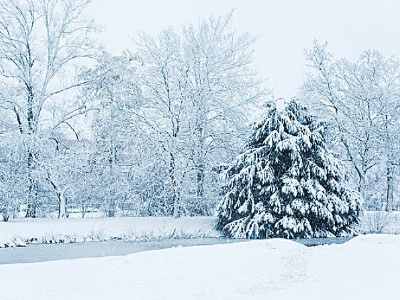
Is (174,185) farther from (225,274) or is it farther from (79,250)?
(225,274)

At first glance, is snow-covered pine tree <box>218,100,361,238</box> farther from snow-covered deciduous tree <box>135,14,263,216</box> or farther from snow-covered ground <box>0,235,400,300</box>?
snow-covered ground <box>0,235,400,300</box>

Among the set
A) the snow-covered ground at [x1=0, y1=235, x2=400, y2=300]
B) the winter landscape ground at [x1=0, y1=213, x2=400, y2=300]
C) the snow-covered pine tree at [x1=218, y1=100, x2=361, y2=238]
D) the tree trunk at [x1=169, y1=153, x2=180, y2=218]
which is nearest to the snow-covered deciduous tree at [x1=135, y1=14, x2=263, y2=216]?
the tree trunk at [x1=169, y1=153, x2=180, y2=218]

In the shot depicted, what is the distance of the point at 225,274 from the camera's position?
9.52 meters

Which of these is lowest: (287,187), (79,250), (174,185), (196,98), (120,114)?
(79,250)

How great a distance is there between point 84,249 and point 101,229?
3333mm

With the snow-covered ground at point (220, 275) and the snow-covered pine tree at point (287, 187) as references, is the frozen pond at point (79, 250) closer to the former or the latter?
the snow-covered pine tree at point (287, 187)

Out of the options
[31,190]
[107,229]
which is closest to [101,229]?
[107,229]

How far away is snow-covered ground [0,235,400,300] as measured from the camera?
8.03m

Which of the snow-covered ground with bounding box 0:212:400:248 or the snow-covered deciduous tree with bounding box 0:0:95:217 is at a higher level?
the snow-covered deciduous tree with bounding box 0:0:95:217

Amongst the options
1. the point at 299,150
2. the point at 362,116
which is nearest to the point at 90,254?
the point at 299,150

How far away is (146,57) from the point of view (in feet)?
81.0

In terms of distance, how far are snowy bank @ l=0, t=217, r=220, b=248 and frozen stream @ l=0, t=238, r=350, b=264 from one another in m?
0.80

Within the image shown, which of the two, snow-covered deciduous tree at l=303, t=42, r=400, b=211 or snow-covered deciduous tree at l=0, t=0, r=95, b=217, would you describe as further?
snow-covered deciduous tree at l=303, t=42, r=400, b=211

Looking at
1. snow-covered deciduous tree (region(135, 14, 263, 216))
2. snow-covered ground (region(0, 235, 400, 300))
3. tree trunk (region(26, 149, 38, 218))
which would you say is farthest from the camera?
snow-covered deciduous tree (region(135, 14, 263, 216))
